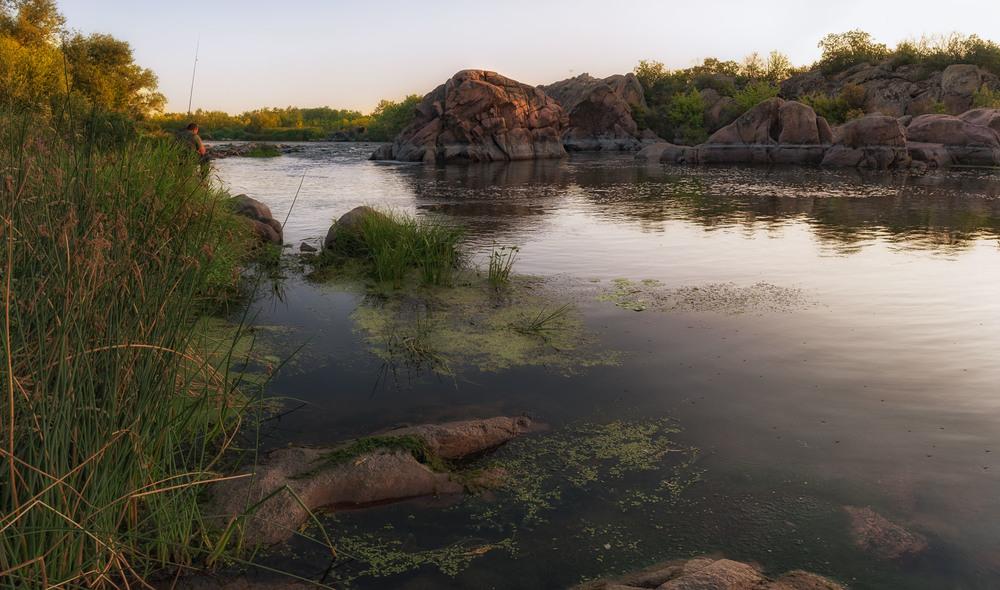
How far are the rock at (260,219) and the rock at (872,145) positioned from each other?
33.7 metres

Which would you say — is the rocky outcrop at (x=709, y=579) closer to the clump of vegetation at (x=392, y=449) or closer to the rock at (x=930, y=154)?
the clump of vegetation at (x=392, y=449)

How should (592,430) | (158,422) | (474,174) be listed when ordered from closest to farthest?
1. (158,422)
2. (592,430)
3. (474,174)

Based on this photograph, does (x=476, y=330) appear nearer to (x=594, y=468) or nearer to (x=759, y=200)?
(x=594, y=468)

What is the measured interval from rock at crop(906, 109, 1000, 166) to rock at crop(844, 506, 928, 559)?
38429 millimetres

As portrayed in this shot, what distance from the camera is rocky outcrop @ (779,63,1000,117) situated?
5309 cm

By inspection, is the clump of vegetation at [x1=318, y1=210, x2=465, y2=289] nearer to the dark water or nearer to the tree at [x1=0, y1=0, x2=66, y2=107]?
the dark water

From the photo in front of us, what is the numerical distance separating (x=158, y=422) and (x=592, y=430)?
3084mm

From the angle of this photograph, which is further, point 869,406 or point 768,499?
point 869,406

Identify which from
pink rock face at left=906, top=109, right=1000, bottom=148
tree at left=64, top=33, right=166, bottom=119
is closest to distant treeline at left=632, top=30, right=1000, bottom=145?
pink rock face at left=906, top=109, right=1000, bottom=148

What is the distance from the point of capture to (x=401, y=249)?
31.9ft

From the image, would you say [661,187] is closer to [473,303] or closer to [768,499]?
[473,303]

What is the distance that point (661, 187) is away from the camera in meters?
27.1

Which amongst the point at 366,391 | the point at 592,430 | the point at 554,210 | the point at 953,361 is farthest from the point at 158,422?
the point at 554,210

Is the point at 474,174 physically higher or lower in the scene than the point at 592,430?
higher
